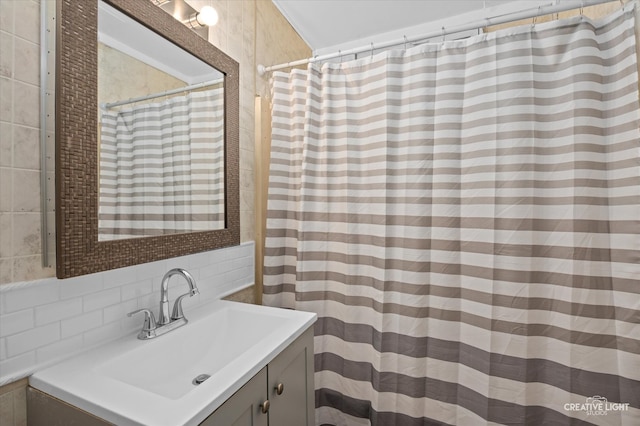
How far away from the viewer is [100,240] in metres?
0.91

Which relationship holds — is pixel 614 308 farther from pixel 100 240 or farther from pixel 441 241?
pixel 100 240

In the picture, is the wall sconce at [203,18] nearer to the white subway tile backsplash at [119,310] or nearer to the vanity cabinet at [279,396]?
the white subway tile backsplash at [119,310]

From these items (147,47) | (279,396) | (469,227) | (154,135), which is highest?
(147,47)

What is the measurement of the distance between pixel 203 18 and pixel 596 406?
7.12 ft

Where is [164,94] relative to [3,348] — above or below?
above

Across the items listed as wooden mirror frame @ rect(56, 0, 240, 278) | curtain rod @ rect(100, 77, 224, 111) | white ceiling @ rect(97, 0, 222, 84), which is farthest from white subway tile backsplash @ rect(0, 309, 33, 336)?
white ceiling @ rect(97, 0, 222, 84)

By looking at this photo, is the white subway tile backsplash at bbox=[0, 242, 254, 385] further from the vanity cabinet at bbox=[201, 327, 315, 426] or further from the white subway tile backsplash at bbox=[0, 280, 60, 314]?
the vanity cabinet at bbox=[201, 327, 315, 426]

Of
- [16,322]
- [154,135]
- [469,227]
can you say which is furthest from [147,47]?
[469,227]

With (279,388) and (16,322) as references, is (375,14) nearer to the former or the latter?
(279,388)

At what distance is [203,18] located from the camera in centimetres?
129

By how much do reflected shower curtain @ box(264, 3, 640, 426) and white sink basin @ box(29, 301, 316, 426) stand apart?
44 centimetres

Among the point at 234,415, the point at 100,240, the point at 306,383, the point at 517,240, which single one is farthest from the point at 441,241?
the point at 100,240

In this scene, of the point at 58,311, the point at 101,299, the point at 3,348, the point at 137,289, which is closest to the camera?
the point at 3,348

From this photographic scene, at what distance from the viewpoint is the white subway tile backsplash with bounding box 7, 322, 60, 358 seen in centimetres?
76
